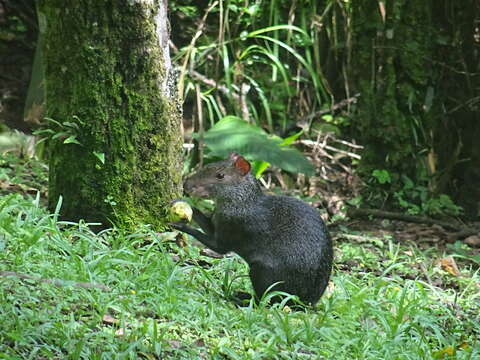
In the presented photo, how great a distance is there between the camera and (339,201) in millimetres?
7922

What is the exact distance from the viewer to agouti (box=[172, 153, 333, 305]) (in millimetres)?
4289

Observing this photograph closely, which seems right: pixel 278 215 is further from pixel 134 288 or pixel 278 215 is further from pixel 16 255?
pixel 16 255

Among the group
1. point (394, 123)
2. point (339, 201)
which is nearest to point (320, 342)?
point (394, 123)

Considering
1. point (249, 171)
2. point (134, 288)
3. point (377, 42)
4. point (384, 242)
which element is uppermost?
point (377, 42)

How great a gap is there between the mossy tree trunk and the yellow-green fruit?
124mm

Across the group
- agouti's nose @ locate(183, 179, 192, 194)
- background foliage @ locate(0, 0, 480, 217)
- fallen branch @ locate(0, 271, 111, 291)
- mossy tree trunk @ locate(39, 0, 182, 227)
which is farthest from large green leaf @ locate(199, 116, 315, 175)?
fallen branch @ locate(0, 271, 111, 291)

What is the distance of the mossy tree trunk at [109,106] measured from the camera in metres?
4.71

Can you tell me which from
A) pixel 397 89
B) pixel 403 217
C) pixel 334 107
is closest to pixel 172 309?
pixel 403 217

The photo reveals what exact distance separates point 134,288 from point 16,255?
59cm

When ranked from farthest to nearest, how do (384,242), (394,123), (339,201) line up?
(339,201) < (394,123) < (384,242)

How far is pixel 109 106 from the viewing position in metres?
4.74

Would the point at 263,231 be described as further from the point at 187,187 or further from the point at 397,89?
the point at 397,89

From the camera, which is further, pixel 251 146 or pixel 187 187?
pixel 251 146

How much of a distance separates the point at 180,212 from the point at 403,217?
2722mm
